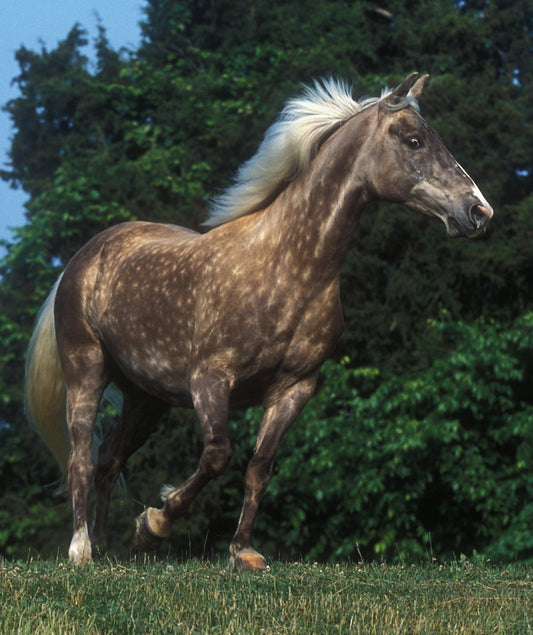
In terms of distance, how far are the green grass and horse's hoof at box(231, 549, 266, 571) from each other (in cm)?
10

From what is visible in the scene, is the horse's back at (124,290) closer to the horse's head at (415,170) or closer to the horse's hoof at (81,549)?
the horse's hoof at (81,549)

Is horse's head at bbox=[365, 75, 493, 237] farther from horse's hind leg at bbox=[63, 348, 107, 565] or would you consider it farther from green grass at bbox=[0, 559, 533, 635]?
horse's hind leg at bbox=[63, 348, 107, 565]

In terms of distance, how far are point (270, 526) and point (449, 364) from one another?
3216 mm

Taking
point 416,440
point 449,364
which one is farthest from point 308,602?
point 449,364

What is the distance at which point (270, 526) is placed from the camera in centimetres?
1389

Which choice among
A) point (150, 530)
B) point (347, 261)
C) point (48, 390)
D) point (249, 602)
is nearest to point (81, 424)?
point (48, 390)

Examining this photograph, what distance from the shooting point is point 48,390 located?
7.84 metres

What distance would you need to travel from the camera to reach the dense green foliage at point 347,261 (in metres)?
12.5

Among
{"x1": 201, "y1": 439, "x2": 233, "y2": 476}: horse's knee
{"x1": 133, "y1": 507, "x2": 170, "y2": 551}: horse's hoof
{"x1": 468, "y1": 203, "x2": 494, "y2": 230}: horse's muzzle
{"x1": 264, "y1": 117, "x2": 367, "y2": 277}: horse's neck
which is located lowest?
{"x1": 133, "y1": 507, "x2": 170, "y2": 551}: horse's hoof

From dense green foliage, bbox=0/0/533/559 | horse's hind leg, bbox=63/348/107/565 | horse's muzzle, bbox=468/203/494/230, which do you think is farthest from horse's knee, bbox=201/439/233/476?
dense green foliage, bbox=0/0/533/559

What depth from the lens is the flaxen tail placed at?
782 centimetres

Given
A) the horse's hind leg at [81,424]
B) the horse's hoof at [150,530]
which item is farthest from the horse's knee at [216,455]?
the horse's hind leg at [81,424]

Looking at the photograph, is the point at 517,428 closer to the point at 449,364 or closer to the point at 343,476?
the point at 449,364

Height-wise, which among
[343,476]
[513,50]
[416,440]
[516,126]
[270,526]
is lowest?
[270,526]
